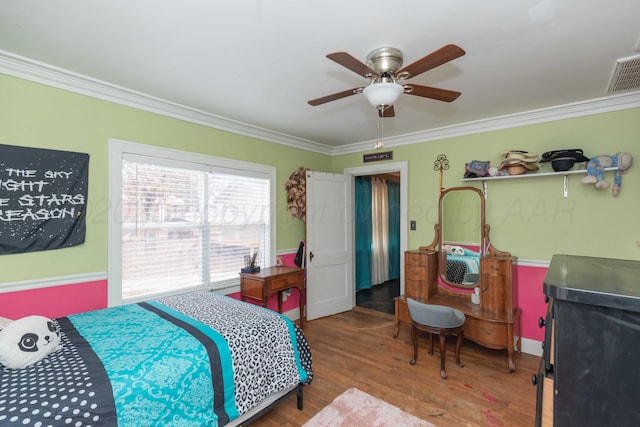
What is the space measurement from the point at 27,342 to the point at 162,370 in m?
0.71

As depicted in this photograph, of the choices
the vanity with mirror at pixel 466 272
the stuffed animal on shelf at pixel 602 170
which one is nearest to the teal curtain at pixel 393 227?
the vanity with mirror at pixel 466 272

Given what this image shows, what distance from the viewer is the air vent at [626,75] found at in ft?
6.77

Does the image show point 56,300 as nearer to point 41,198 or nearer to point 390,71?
point 41,198

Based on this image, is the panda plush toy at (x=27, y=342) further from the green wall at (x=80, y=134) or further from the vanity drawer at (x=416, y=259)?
the vanity drawer at (x=416, y=259)

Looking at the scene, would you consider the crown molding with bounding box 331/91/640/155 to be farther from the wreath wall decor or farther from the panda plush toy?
the panda plush toy

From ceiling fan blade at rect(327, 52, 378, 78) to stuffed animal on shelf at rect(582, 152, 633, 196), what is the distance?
236 cm

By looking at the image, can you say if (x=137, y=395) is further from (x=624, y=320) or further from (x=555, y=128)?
(x=555, y=128)

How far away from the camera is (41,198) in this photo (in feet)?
7.20

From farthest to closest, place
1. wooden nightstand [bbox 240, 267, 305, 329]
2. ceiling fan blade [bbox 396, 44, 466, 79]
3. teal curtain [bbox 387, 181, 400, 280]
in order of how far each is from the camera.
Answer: teal curtain [bbox 387, 181, 400, 280] → wooden nightstand [bbox 240, 267, 305, 329] → ceiling fan blade [bbox 396, 44, 466, 79]

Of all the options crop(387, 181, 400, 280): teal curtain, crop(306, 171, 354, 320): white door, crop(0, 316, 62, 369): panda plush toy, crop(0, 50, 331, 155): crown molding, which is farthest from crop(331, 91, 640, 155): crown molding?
crop(0, 316, 62, 369): panda plush toy

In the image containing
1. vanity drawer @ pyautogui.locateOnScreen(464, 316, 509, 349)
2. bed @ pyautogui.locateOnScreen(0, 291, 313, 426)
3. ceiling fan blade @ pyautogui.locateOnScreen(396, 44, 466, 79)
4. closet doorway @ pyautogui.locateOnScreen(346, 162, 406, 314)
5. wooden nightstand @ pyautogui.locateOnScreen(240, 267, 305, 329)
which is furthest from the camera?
closet doorway @ pyautogui.locateOnScreen(346, 162, 406, 314)

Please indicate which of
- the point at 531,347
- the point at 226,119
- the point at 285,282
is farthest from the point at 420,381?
the point at 226,119


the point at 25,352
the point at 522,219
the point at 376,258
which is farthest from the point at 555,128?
the point at 25,352

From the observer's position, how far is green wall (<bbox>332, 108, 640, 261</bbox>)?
2.69 metres
